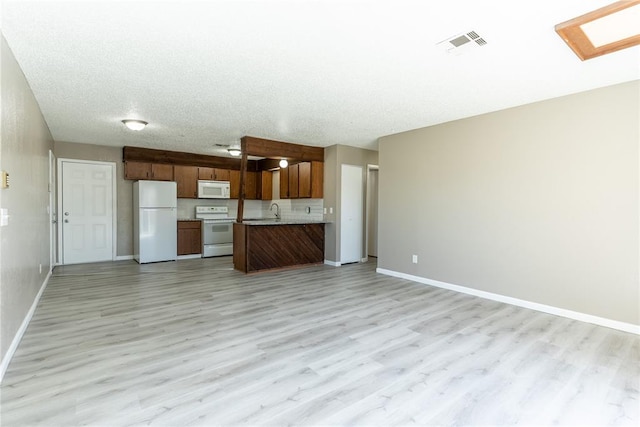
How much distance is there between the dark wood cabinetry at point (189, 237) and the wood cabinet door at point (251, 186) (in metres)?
1.47

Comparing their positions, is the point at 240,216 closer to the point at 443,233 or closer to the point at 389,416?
the point at 443,233

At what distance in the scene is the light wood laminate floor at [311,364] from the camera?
1.84m

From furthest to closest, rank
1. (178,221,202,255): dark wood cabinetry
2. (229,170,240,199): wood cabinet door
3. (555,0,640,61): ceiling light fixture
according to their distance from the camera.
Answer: (229,170,240,199): wood cabinet door
(178,221,202,255): dark wood cabinetry
(555,0,640,61): ceiling light fixture

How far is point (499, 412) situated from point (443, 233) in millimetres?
3058

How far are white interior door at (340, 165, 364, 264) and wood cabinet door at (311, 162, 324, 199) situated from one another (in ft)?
1.66

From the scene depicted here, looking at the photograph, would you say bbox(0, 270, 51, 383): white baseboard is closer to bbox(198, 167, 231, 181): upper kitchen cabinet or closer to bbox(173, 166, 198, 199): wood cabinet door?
bbox(173, 166, 198, 199): wood cabinet door

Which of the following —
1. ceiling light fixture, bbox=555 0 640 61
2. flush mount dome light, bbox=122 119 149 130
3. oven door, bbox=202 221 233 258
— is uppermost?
ceiling light fixture, bbox=555 0 640 61

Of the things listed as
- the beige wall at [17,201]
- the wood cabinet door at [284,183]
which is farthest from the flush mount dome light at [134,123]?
the wood cabinet door at [284,183]

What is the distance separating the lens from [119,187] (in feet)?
22.0

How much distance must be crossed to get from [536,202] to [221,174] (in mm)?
6398

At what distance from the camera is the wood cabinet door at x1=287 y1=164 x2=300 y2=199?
6977 mm

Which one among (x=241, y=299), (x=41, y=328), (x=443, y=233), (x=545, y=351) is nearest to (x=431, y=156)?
(x=443, y=233)

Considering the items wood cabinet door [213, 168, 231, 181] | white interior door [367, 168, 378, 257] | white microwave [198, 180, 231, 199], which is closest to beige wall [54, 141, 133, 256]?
white microwave [198, 180, 231, 199]

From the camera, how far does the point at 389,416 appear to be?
1.81m
